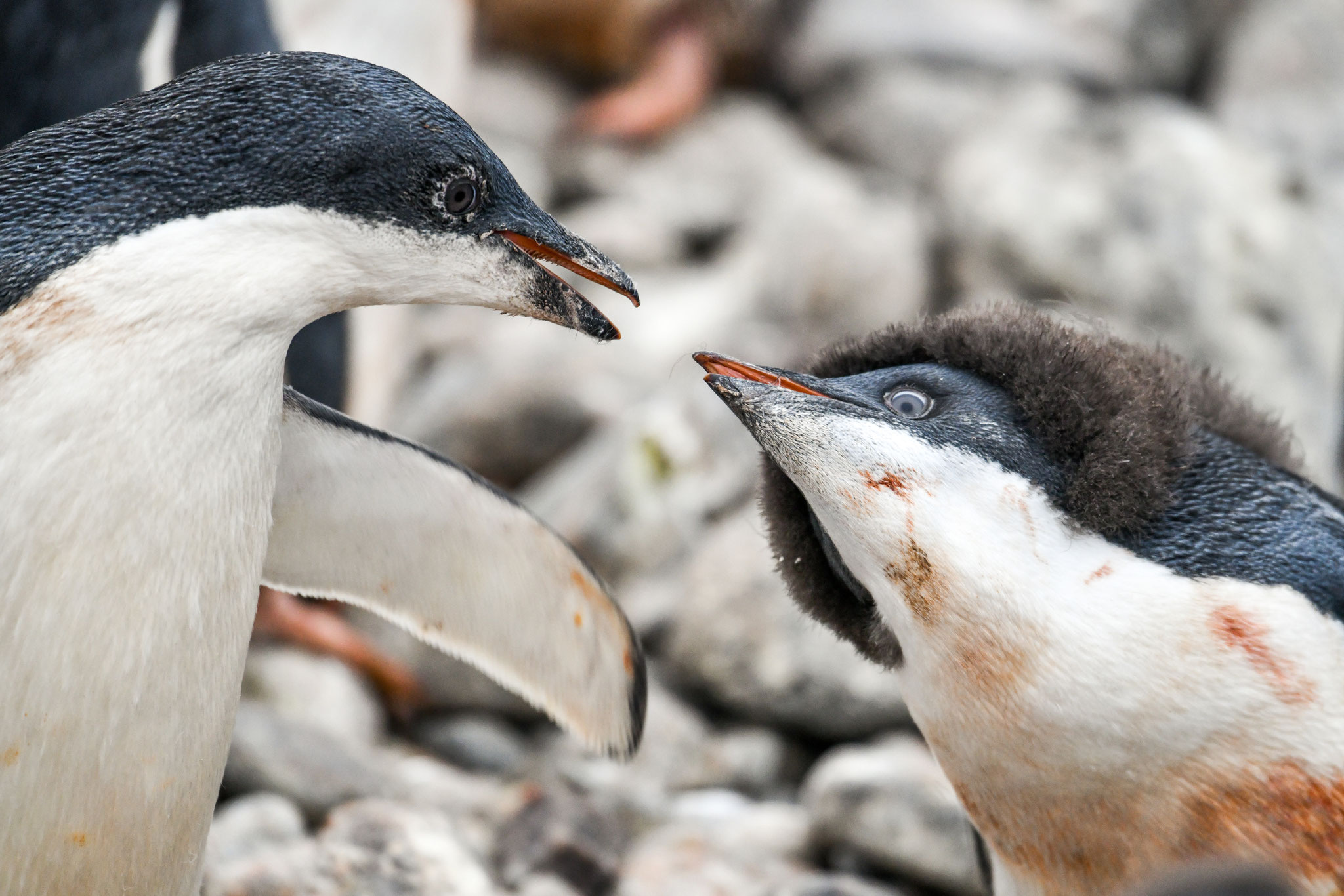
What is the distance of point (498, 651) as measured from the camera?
1.58m

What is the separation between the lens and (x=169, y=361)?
108 cm

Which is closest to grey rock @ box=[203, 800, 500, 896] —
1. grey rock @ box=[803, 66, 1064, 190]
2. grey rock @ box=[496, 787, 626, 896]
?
grey rock @ box=[496, 787, 626, 896]

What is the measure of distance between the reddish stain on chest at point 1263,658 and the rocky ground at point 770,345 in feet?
1.84

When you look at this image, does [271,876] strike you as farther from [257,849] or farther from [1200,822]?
[1200,822]

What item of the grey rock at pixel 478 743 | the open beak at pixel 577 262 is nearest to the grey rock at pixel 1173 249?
the grey rock at pixel 478 743

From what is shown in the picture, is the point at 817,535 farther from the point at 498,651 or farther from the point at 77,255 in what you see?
the point at 77,255

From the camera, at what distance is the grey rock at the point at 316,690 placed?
8.91ft

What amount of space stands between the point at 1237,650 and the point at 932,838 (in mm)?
880

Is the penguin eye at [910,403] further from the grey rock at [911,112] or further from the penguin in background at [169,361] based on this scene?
the grey rock at [911,112]

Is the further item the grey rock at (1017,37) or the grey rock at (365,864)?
the grey rock at (1017,37)

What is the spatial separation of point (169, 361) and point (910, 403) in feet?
2.30

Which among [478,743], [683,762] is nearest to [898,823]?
[683,762]

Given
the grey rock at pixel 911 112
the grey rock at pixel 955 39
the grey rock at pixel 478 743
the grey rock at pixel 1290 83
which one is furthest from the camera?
the grey rock at pixel 955 39

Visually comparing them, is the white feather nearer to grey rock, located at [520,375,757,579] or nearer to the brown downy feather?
the brown downy feather
